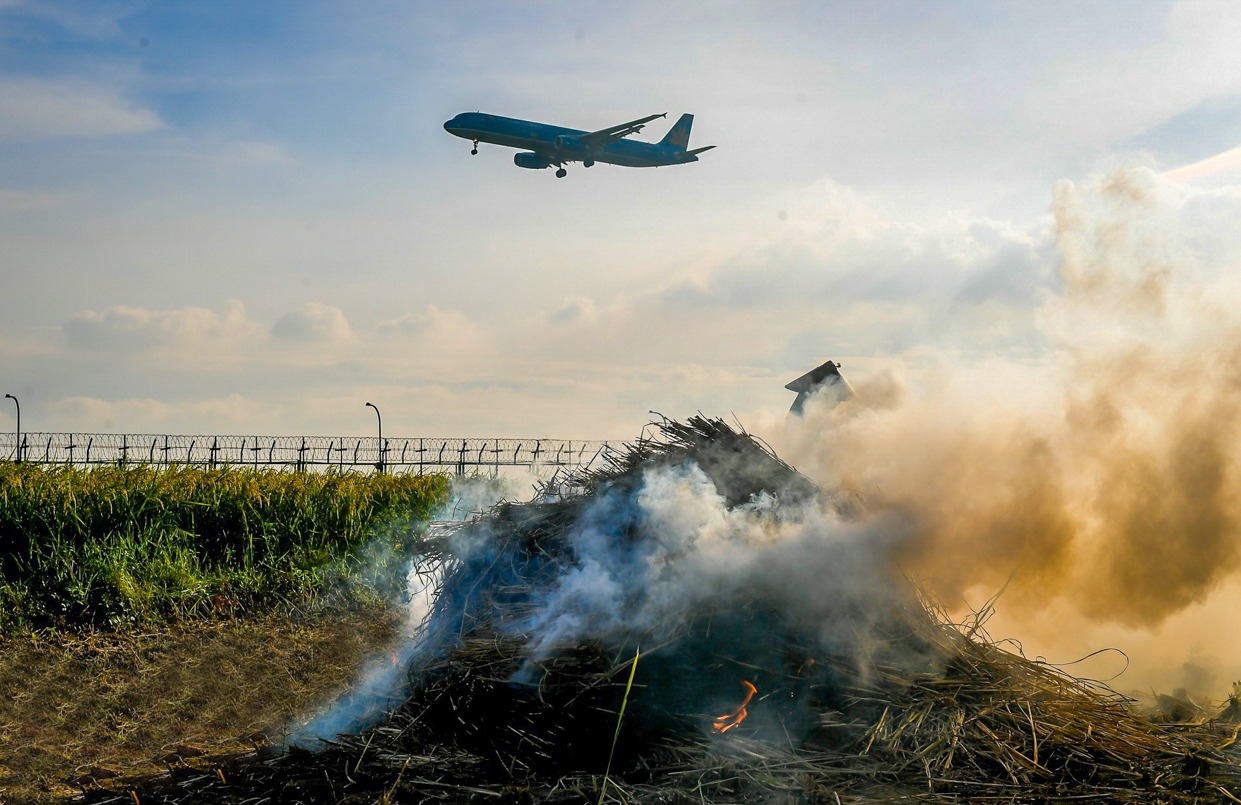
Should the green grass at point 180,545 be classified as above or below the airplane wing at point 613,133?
below

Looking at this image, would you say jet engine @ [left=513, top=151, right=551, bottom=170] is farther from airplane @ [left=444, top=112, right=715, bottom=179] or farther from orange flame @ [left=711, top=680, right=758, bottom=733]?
orange flame @ [left=711, top=680, right=758, bottom=733]

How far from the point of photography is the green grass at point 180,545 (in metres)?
14.5

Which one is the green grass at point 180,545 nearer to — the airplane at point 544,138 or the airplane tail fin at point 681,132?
the airplane at point 544,138

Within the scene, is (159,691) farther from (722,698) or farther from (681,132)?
(681,132)

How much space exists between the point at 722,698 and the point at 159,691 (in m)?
7.73

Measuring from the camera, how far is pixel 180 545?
16375mm

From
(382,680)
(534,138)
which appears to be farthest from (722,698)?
(534,138)

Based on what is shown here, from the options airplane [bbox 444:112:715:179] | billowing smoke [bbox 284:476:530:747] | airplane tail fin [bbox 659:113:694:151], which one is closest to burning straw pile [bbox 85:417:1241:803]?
billowing smoke [bbox 284:476:530:747]

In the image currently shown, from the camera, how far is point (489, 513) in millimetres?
8875

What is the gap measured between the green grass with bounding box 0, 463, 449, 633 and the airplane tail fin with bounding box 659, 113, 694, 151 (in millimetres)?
61513

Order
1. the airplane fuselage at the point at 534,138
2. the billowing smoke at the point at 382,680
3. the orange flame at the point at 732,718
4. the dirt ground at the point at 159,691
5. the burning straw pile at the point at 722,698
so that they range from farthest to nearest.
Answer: the airplane fuselage at the point at 534,138 < the dirt ground at the point at 159,691 < the billowing smoke at the point at 382,680 < the orange flame at the point at 732,718 < the burning straw pile at the point at 722,698

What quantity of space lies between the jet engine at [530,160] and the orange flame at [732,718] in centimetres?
4880

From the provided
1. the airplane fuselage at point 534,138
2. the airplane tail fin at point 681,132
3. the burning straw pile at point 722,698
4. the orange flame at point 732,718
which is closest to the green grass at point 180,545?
the burning straw pile at point 722,698

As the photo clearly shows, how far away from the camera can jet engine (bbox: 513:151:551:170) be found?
53.2m
